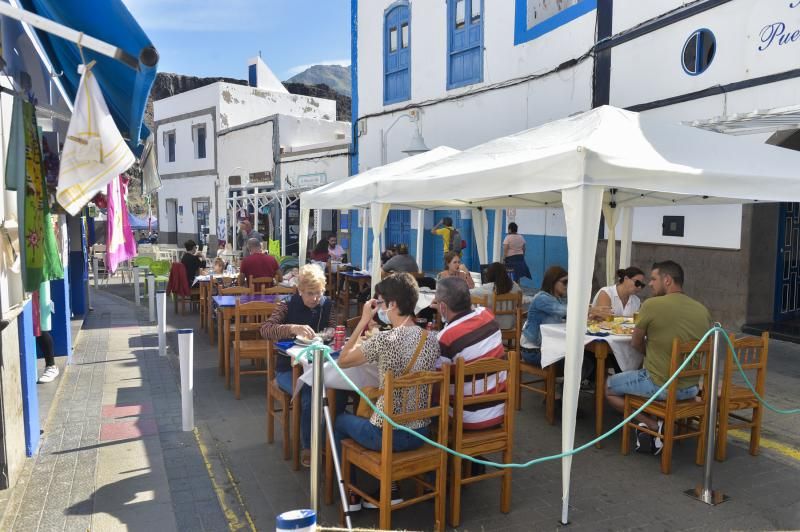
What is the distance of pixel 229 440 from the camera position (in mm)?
4977

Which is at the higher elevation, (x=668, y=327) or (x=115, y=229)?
(x=115, y=229)

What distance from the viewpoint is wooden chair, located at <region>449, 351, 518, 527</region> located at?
3.55m

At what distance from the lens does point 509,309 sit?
685cm

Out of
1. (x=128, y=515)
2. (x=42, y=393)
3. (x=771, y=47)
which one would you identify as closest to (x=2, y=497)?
(x=128, y=515)

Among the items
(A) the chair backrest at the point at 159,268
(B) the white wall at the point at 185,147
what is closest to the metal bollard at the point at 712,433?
(A) the chair backrest at the point at 159,268

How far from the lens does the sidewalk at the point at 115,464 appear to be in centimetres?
370

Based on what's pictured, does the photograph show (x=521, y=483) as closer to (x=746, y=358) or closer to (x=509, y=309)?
(x=746, y=358)

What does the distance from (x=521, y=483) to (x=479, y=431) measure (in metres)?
0.70

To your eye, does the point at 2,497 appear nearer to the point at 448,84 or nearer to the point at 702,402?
the point at 702,402

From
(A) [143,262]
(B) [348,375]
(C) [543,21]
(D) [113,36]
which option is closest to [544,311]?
(B) [348,375]

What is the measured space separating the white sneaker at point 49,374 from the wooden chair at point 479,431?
4.66 metres

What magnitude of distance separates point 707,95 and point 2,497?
9497mm

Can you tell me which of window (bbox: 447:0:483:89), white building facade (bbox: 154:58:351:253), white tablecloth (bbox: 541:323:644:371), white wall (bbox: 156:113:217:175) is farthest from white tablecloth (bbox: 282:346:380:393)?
white wall (bbox: 156:113:217:175)

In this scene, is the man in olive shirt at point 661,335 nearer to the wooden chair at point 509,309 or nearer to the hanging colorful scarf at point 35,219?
the wooden chair at point 509,309
